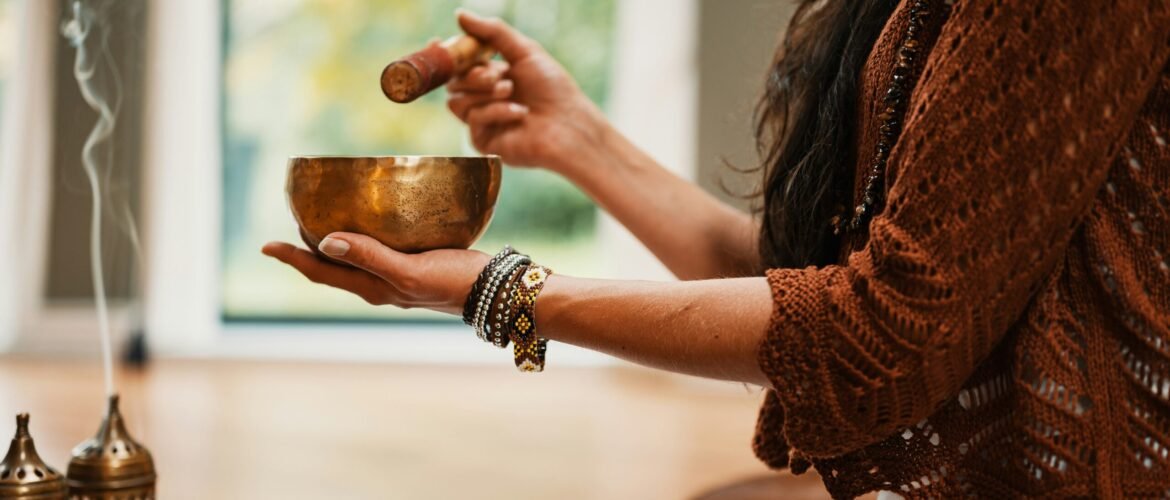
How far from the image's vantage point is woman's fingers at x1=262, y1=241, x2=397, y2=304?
3.12ft

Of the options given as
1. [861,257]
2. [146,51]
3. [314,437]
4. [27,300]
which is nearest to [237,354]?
[27,300]

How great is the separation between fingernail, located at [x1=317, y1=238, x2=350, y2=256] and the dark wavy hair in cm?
36

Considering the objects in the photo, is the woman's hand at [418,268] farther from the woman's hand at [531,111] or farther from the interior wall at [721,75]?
the interior wall at [721,75]

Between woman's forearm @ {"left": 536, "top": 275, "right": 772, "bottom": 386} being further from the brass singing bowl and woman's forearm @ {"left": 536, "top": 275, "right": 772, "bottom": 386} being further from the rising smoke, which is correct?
the rising smoke

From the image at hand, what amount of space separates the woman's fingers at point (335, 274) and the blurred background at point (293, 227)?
1642mm

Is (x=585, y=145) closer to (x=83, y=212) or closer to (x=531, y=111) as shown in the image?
(x=531, y=111)

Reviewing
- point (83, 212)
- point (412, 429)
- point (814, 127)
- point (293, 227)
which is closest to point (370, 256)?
point (814, 127)

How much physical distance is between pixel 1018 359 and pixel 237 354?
134 inches

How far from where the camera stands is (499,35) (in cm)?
131

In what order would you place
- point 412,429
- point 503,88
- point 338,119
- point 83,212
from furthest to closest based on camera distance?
point 338,119 → point 83,212 → point 412,429 → point 503,88

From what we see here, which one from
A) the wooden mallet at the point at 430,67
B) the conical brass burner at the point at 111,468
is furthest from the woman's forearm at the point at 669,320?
the conical brass burner at the point at 111,468

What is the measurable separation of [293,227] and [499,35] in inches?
103

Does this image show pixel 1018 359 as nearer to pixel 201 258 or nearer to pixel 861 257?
pixel 861 257

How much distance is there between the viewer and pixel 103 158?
131 centimetres
